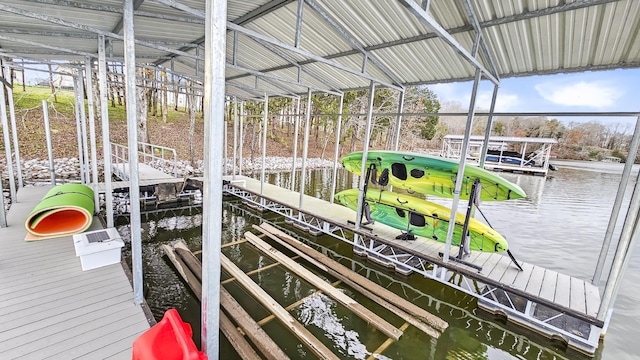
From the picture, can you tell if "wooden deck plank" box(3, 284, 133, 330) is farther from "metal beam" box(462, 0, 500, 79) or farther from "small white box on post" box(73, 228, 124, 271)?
"metal beam" box(462, 0, 500, 79)

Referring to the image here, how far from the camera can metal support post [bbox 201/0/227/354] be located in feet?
4.90

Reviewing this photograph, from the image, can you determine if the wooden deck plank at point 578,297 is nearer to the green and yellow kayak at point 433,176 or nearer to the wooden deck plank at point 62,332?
the green and yellow kayak at point 433,176

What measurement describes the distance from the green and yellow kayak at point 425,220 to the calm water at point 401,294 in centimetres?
103

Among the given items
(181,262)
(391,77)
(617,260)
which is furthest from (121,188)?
(617,260)

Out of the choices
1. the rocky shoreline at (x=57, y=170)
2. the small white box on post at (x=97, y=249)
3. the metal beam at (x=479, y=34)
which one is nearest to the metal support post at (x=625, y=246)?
the metal beam at (x=479, y=34)

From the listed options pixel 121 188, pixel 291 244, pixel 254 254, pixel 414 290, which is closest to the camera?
pixel 414 290

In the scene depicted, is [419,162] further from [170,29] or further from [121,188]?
[121,188]

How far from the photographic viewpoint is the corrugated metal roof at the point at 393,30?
338 cm

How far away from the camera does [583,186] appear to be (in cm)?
1653

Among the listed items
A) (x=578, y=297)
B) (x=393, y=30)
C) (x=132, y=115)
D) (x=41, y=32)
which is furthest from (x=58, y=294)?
(x=578, y=297)

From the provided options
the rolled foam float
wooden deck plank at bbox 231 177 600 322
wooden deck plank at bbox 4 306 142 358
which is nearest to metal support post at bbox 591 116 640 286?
wooden deck plank at bbox 231 177 600 322

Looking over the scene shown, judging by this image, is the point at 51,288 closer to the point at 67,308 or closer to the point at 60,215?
the point at 67,308

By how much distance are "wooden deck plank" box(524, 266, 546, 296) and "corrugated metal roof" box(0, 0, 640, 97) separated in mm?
3480

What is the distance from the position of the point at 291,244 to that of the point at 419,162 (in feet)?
11.8
